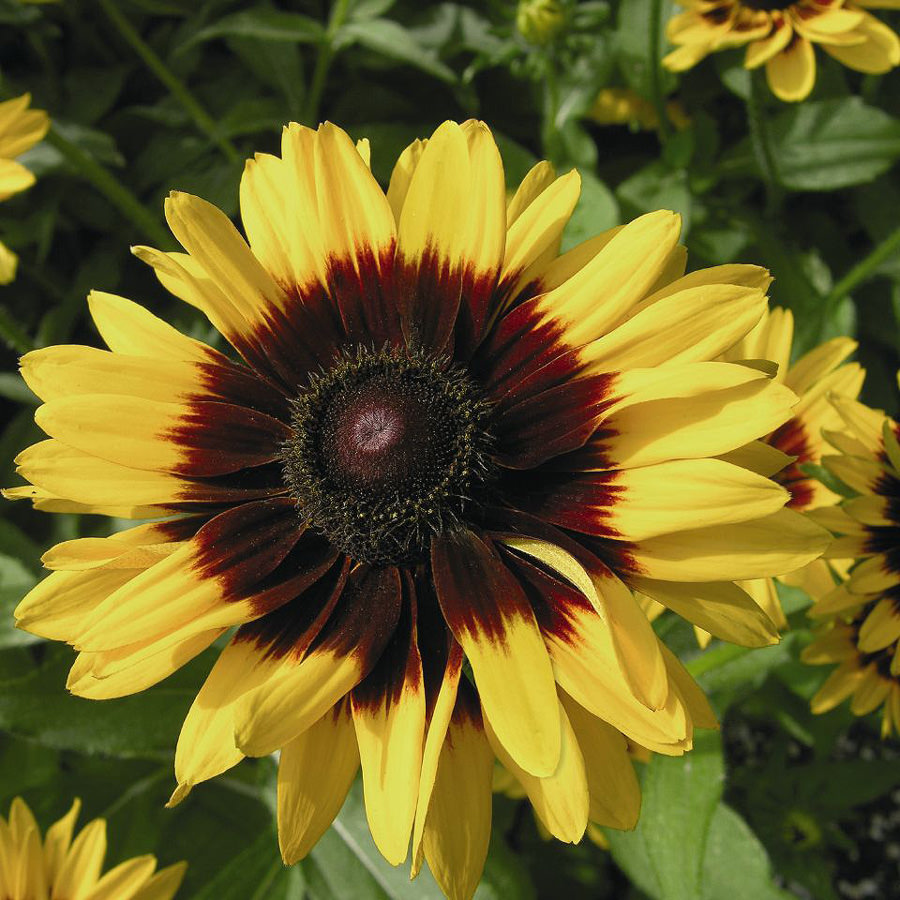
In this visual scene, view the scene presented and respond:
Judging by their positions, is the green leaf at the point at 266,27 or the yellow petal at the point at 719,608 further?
the green leaf at the point at 266,27

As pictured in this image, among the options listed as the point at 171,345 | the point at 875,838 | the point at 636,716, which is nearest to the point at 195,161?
the point at 171,345

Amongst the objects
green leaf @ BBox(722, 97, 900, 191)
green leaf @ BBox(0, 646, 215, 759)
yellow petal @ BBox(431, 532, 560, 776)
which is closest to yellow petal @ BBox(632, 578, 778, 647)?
yellow petal @ BBox(431, 532, 560, 776)

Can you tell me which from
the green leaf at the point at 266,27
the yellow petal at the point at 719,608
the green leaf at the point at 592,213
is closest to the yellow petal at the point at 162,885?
the yellow petal at the point at 719,608

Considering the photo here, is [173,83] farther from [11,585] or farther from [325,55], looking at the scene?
[11,585]

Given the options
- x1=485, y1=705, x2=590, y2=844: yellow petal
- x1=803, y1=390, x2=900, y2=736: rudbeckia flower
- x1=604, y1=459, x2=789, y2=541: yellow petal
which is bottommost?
x1=803, y1=390, x2=900, y2=736: rudbeckia flower

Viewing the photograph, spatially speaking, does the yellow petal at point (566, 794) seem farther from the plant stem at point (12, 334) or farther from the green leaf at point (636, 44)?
the green leaf at point (636, 44)

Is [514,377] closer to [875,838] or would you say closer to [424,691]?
[424,691]

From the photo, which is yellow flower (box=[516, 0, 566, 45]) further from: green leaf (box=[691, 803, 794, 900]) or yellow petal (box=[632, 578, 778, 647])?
green leaf (box=[691, 803, 794, 900])

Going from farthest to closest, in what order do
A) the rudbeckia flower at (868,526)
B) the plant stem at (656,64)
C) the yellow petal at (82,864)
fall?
the plant stem at (656,64), the yellow petal at (82,864), the rudbeckia flower at (868,526)
